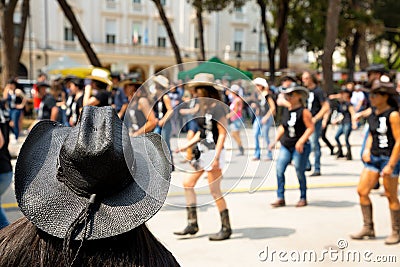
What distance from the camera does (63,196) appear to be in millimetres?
1133

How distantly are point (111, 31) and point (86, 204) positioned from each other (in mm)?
44154

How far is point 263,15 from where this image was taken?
22469 mm

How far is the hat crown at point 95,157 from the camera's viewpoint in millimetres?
1090

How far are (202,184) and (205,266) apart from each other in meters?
2.43

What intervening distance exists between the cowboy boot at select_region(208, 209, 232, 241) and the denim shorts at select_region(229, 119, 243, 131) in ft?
9.52

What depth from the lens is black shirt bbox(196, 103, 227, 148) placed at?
181 centimetres

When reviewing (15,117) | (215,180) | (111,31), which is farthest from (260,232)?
(111,31)

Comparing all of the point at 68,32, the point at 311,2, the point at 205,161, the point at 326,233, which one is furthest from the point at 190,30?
the point at 205,161

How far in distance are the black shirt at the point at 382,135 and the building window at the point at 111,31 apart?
4051cm

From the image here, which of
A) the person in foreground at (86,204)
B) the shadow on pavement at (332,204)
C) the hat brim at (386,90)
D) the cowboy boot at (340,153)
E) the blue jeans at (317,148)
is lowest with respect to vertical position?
the shadow on pavement at (332,204)

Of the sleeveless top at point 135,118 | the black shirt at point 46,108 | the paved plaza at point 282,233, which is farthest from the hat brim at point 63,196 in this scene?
the black shirt at point 46,108

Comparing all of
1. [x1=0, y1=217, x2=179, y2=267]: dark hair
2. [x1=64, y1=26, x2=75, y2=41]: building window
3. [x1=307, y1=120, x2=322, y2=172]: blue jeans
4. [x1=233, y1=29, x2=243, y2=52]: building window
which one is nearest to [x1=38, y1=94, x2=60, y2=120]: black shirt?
[x1=307, y1=120, x2=322, y2=172]: blue jeans

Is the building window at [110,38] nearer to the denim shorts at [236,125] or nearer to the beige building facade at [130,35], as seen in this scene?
the beige building facade at [130,35]

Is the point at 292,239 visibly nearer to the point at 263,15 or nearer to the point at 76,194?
the point at 76,194
